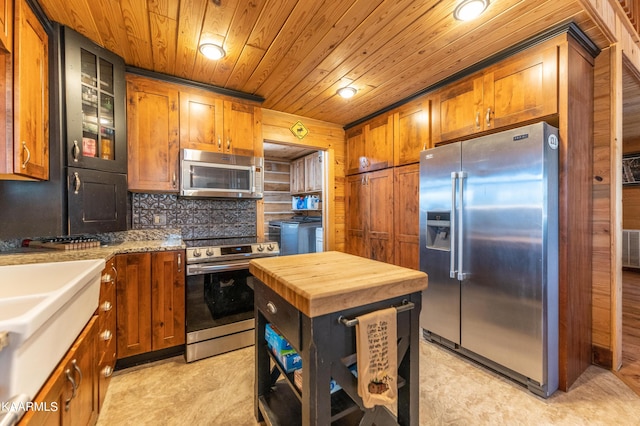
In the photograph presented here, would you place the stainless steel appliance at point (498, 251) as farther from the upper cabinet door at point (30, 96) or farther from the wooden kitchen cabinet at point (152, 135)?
the upper cabinet door at point (30, 96)

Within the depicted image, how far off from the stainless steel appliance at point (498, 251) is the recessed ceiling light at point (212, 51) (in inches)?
75.6

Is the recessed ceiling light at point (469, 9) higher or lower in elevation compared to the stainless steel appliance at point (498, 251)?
higher

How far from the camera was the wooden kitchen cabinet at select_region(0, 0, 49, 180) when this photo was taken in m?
1.43

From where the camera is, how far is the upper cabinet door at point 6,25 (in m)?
1.33

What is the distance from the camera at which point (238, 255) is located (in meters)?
2.41

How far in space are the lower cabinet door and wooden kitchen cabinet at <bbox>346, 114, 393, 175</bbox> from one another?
102 inches

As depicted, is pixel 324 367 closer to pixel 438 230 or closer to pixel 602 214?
pixel 438 230

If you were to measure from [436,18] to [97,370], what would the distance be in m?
2.88

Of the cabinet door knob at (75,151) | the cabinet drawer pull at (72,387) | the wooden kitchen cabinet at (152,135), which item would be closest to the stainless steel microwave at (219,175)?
the wooden kitchen cabinet at (152,135)

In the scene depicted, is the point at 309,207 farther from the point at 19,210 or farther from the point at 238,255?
the point at 19,210

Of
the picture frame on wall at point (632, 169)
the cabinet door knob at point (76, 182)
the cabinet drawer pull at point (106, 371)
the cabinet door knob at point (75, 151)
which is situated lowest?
the cabinet drawer pull at point (106, 371)

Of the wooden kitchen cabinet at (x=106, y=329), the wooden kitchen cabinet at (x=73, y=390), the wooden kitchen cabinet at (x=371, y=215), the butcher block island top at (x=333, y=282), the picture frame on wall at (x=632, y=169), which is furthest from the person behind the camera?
the picture frame on wall at (x=632, y=169)

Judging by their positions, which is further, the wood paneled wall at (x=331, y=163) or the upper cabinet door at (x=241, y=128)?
the wood paneled wall at (x=331, y=163)

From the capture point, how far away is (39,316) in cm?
78
